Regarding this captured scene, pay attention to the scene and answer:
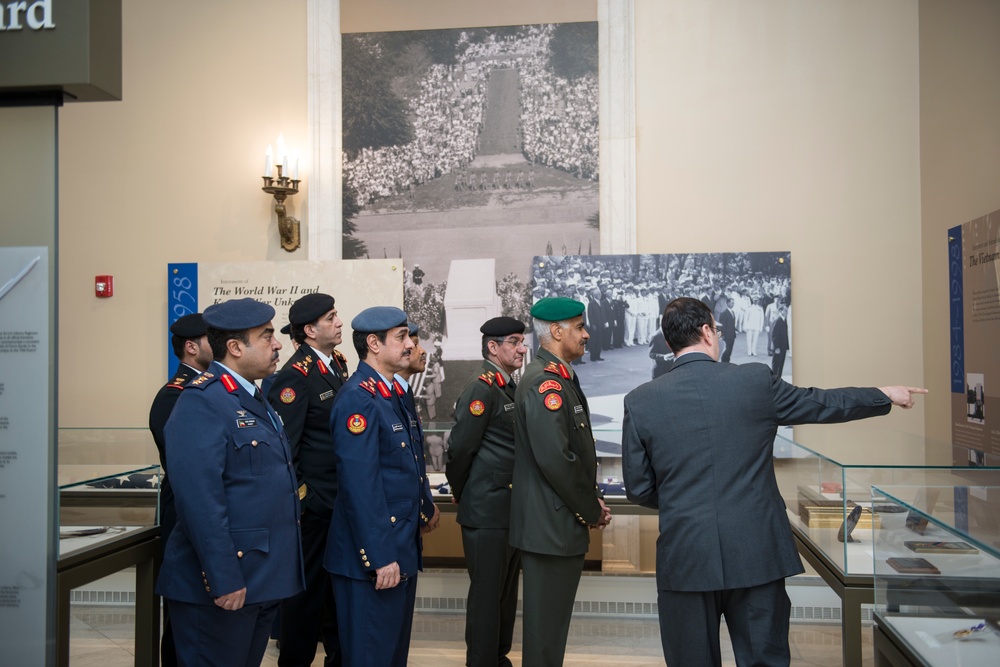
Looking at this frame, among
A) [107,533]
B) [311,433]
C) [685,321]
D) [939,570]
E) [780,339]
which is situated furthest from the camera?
[780,339]

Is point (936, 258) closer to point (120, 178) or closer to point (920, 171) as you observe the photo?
point (920, 171)

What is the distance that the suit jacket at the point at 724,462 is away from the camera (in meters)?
2.40

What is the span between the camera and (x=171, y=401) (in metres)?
3.24

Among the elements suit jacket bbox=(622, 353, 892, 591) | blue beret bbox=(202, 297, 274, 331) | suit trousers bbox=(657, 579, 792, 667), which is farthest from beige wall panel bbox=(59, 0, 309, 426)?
suit trousers bbox=(657, 579, 792, 667)

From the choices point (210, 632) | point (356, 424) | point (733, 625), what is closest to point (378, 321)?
point (356, 424)

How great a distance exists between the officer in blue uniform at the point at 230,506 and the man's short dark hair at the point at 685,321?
1.23 m

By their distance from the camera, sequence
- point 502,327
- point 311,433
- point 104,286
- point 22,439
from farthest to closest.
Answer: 1. point 104,286
2. point 502,327
3. point 311,433
4. point 22,439

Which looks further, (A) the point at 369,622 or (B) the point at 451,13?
(B) the point at 451,13

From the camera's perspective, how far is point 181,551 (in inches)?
97.9

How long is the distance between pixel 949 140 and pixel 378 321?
3165 mm

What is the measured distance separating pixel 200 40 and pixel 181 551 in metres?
3.97

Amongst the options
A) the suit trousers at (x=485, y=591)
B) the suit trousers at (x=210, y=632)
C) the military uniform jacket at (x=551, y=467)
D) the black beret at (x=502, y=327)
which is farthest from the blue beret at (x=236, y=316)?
the suit trousers at (x=485, y=591)

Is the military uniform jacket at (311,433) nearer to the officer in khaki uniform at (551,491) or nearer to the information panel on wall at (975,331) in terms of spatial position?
the officer in khaki uniform at (551,491)

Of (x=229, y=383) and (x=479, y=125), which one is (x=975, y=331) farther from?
(x=229, y=383)
